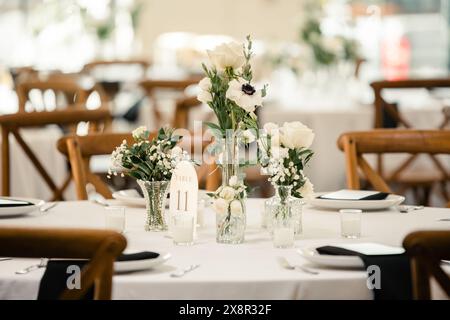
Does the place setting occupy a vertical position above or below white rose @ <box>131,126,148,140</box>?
below

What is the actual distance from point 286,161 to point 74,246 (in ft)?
2.70

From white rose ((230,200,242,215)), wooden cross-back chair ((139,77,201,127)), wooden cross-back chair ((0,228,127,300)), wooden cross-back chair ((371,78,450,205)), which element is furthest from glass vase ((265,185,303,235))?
wooden cross-back chair ((139,77,201,127))

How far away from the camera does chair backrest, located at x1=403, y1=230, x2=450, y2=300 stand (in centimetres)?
126

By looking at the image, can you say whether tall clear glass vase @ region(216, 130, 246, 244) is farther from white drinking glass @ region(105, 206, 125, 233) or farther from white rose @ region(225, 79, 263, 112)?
white drinking glass @ region(105, 206, 125, 233)

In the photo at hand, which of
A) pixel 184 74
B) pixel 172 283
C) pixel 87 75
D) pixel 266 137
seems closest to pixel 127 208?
pixel 266 137

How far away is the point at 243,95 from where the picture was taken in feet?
6.16

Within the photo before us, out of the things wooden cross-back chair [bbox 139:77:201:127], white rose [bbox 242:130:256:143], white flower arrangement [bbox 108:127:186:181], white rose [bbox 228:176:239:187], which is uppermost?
wooden cross-back chair [bbox 139:77:201:127]

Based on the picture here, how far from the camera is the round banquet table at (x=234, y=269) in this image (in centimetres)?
151

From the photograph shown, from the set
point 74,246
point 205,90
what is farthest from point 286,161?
point 74,246

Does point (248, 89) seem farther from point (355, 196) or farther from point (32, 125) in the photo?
point (32, 125)

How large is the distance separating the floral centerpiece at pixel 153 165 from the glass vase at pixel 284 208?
0.82 ft

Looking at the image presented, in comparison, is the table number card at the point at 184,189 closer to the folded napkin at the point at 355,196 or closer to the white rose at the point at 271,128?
the white rose at the point at 271,128

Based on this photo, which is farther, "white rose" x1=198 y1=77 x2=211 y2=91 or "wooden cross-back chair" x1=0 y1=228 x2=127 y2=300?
"white rose" x1=198 y1=77 x2=211 y2=91
